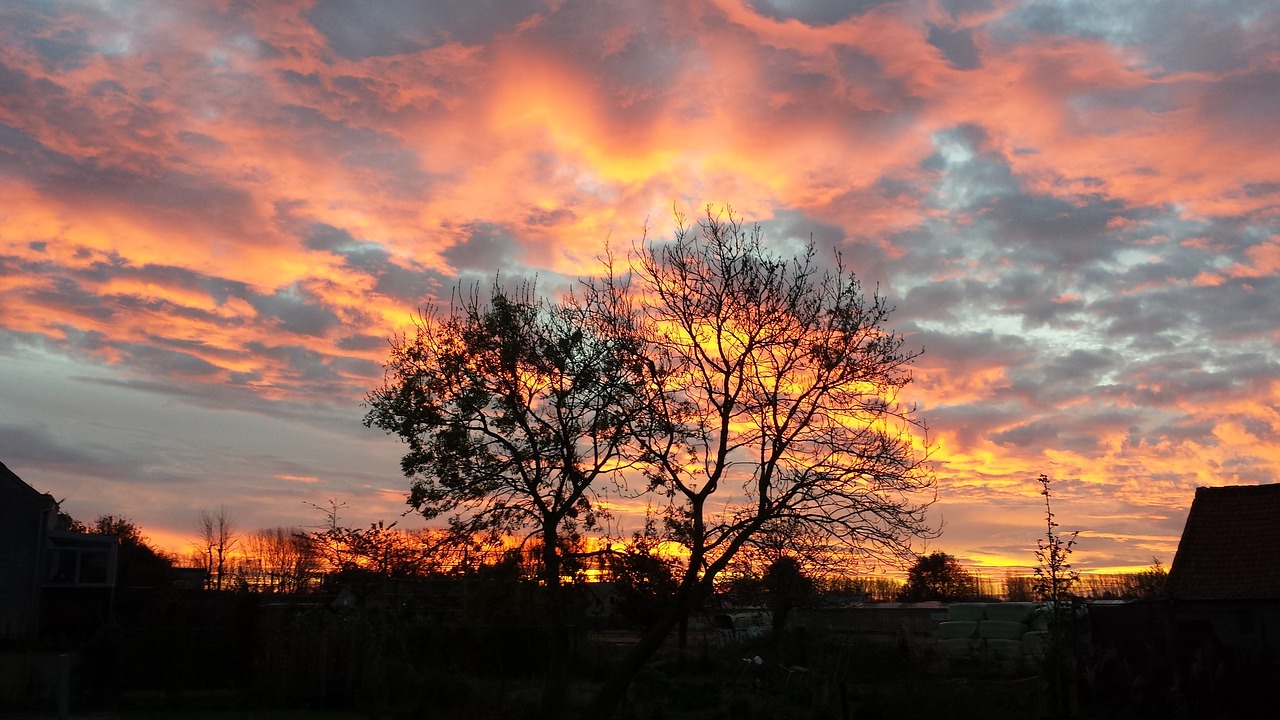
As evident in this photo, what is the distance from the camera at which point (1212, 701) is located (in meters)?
22.7

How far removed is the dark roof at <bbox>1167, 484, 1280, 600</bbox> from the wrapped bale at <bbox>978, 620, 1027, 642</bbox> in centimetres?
1598

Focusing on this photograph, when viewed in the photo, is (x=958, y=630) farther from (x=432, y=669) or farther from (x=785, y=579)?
(x=432, y=669)

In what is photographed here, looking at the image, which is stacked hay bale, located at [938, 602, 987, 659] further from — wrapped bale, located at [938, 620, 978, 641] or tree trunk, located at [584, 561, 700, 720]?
tree trunk, located at [584, 561, 700, 720]

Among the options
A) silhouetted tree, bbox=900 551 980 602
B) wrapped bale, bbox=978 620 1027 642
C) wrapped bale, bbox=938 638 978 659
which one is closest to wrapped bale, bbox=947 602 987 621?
wrapped bale, bbox=978 620 1027 642

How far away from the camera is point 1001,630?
45156 millimetres

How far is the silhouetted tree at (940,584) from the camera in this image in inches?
3189

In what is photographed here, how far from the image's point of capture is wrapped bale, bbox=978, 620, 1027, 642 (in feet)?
147

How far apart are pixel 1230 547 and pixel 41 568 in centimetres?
4202

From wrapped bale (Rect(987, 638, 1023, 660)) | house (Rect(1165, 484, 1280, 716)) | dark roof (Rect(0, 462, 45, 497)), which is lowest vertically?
wrapped bale (Rect(987, 638, 1023, 660))

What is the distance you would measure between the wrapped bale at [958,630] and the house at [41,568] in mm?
35052

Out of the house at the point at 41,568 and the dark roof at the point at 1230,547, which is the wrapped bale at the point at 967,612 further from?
the house at the point at 41,568

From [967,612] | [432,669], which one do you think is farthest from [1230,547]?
[432,669]

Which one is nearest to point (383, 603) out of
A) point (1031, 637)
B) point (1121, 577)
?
point (1031, 637)

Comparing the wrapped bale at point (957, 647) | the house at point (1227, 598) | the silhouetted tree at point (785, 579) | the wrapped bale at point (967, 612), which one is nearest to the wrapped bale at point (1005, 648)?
the wrapped bale at point (957, 647)
